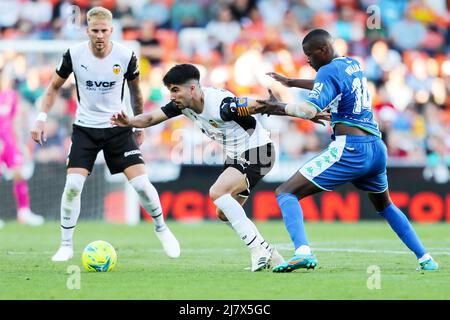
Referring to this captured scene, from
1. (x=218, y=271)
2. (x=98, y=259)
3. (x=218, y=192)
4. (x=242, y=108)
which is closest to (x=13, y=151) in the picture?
(x=98, y=259)

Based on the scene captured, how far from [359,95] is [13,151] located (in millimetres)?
9966

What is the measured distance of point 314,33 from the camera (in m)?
8.26

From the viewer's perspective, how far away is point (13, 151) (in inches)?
666

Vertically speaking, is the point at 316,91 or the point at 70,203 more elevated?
the point at 316,91

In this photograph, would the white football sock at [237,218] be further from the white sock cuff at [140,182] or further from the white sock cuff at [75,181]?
the white sock cuff at [75,181]

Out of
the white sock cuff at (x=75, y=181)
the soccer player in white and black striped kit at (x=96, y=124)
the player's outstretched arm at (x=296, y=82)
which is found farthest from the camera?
the soccer player in white and black striped kit at (x=96, y=124)

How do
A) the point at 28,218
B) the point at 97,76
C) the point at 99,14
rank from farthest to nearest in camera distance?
the point at 28,218
the point at 97,76
the point at 99,14

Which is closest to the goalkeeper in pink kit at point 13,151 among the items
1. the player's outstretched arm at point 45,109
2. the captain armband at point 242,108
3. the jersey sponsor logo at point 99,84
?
the player's outstretched arm at point 45,109

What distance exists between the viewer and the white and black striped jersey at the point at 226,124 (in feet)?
28.5

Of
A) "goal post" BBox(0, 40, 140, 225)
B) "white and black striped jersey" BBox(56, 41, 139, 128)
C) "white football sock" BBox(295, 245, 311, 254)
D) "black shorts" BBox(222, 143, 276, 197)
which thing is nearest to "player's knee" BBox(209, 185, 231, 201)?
"black shorts" BBox(222, 143, 276, 197)

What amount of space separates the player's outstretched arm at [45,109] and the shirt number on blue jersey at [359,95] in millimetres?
3275

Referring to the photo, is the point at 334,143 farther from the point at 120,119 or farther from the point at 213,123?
the point at 120,119

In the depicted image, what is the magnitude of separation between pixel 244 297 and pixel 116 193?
1106cm

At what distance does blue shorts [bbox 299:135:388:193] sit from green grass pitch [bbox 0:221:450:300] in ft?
2.78
